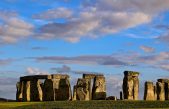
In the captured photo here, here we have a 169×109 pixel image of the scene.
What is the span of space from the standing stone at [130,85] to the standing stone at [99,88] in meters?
2.72

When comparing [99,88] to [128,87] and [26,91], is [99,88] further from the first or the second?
[26,91]

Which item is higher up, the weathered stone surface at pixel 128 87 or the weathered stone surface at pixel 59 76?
the weathered stone surface at pixel 59 76

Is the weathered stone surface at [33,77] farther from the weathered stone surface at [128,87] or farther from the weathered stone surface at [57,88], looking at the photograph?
the weathered stone surface at [128,87]

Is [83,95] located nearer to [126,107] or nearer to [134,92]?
[134,92]

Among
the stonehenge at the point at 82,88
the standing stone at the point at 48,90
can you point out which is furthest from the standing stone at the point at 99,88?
the standing stone at the point at 48,90

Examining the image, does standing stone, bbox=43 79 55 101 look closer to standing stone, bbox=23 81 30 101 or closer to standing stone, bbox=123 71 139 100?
standing stone, bbox=23 81 30 101

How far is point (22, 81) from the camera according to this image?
252 feet

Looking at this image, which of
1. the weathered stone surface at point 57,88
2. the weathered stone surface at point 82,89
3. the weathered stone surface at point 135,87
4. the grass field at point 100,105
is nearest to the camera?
the grass field at point 100,105

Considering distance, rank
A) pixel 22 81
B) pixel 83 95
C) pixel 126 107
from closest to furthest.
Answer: pixel 126 107
pixel 83 95
pixel 22 81

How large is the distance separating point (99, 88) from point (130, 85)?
390 cm

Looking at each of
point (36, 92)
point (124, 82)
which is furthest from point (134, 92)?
point (36, 92)

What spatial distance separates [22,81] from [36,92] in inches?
119

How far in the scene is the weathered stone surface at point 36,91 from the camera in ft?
245

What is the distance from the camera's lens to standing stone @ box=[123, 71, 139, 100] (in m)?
72.6
